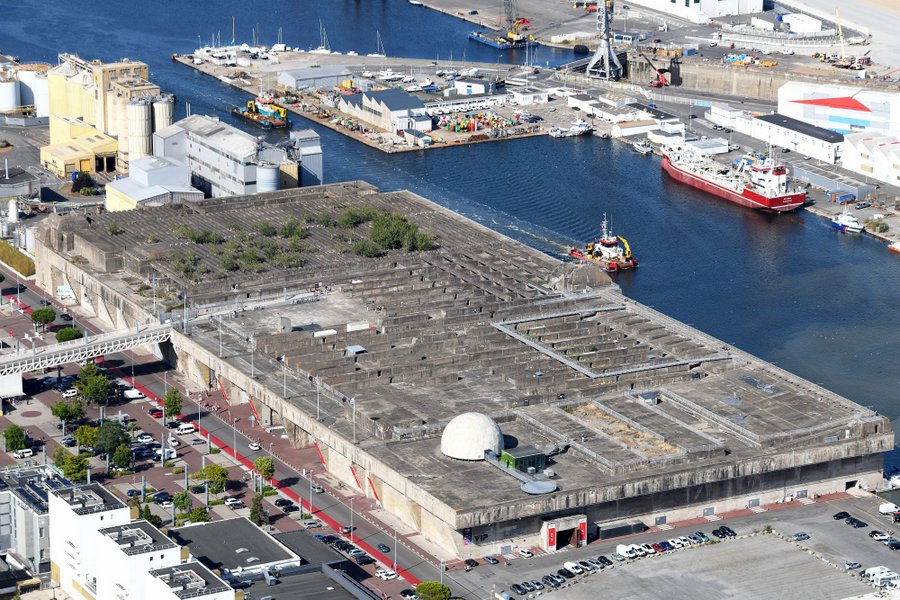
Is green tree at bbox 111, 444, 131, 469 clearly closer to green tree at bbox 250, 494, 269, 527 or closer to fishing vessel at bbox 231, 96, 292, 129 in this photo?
green tree at bbox 250, 494, 269, 527

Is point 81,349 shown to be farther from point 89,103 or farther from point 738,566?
point 89,103

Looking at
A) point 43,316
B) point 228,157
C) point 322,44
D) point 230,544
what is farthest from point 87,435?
point 322,44

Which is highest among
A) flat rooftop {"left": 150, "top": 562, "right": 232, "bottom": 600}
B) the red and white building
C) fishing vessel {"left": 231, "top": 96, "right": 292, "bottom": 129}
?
the red and white building

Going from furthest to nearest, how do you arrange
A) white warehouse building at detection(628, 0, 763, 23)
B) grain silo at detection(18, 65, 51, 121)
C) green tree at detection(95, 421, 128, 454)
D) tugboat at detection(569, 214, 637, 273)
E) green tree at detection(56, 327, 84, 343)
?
white warehouse building at detection(628, 0, 763, 23) → grain silo at detection(18, 65, 51, 121) → tugboat at detection(569, 214, 637, 273) → green tree at detection(56, 327, 84, 343) → green tree at detection(95, 421, 128, 454)

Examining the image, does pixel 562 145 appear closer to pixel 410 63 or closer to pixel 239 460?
pixel 410 63

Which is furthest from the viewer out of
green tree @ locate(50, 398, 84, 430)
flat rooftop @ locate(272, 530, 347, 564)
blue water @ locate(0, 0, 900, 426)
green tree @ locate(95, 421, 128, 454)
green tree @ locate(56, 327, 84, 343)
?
blue water @ locate(0, 0, 900, 426)

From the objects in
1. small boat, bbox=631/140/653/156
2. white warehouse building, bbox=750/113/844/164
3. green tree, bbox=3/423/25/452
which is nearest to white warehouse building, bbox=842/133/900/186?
white warehouse building, bbox=750/113/844/164
